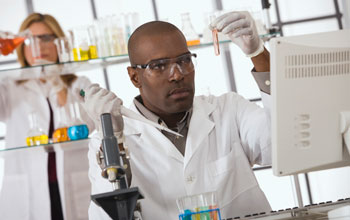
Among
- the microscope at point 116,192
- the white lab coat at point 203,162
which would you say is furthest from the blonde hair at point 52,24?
the microscope at point 116,192

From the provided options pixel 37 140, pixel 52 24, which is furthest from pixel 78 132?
pixel 52 24

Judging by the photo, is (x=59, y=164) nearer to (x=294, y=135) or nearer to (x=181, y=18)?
(x=181, y=18)

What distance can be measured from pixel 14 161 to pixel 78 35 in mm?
879

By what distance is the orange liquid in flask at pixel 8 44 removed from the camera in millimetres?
3014

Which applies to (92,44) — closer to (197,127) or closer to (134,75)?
(134,75)

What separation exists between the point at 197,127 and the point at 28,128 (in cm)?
157

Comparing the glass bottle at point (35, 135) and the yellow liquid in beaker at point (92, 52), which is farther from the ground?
the yellow liquid in beaker at point (92, 52)

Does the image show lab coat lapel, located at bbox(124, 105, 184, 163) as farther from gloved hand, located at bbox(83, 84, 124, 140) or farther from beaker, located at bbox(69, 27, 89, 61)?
beaker, located at bbox(69, 27, 89, 61)

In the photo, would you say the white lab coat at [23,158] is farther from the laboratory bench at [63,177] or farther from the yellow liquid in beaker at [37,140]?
the yellow liquid in beaker at [37,140]

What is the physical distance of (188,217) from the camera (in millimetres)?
1430

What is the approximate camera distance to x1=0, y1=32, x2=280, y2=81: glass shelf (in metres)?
3.01

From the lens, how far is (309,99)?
137cm

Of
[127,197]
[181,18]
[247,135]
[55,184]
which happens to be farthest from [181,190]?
[55,184]

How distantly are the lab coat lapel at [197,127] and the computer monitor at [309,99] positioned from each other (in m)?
0.61
